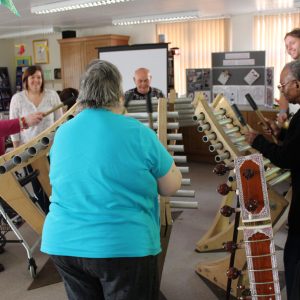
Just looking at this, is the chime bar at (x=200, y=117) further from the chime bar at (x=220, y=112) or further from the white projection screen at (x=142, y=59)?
the white projection screen at (x=142, y=59)

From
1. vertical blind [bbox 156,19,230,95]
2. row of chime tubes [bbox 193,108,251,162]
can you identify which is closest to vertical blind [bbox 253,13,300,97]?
vertical blind [bbox 156,19,230,95]

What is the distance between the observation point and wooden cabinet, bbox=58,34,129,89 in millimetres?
7992

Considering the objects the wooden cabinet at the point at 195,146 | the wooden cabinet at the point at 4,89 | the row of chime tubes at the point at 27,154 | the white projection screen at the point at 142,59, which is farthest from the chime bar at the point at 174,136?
the wooden cabinet at the point at 4,89

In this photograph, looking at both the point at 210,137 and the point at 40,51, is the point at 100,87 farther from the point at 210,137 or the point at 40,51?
the point at 40,51

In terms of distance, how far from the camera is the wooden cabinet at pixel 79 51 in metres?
7.99

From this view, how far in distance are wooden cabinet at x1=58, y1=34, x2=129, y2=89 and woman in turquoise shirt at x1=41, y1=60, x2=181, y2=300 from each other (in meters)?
6.80

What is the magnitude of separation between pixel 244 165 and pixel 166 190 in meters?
0.30

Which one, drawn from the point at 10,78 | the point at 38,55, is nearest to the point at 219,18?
the point at 38,55

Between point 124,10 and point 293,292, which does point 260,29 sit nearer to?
point 124,10

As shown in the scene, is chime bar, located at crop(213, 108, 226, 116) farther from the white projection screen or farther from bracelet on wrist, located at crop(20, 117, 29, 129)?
the white projection screen

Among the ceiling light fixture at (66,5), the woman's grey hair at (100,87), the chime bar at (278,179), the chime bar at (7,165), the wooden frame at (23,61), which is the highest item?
the ceiling light fixture at (66,5)

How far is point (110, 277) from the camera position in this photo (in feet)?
4.33

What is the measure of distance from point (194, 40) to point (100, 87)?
6.70 meters

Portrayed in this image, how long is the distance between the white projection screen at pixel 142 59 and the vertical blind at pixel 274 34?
2.01m
